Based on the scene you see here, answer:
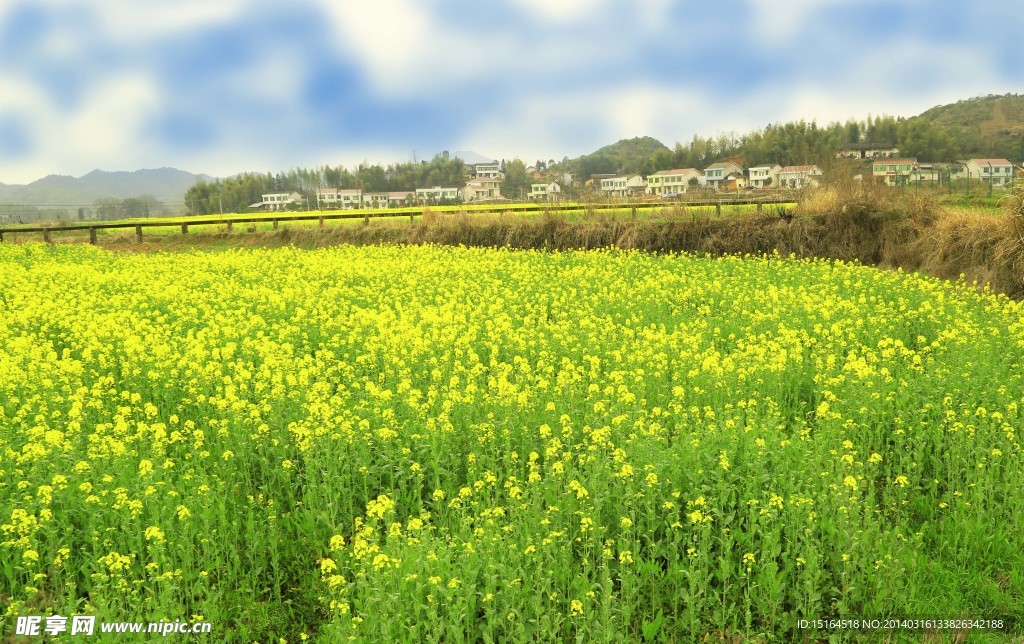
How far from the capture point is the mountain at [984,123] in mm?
99875

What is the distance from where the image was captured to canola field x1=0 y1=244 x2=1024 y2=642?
5.84 meters

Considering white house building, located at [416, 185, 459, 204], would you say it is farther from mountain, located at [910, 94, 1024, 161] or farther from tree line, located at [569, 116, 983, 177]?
mountain, located at [910, 94, 1024, 161]

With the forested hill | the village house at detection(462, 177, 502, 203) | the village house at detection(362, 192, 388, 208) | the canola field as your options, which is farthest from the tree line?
the canola field

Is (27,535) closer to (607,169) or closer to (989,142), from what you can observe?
(989,142)

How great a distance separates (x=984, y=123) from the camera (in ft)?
393

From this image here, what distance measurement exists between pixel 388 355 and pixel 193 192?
135 meters

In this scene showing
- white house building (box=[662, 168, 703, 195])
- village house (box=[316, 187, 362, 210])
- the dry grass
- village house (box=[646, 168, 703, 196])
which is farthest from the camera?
village house (box=[316, 187, 362, 210])

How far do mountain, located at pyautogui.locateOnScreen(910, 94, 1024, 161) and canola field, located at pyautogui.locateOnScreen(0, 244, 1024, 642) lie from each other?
335ft

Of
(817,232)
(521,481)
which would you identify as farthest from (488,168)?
(521,481)

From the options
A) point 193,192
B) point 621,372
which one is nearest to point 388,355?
point 621,372

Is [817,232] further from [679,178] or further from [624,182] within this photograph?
[624,182]

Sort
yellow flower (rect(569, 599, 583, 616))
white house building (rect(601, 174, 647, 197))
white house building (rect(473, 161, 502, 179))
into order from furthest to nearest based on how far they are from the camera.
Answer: white house building (rect(473, 161, 502, 179))
white house building (rect(601, 174, 647, 197))
yellow flower (rect(569, 599, 583, 616))

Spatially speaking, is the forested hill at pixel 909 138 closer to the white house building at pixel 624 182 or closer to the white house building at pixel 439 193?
the white house building at pixel 624 182

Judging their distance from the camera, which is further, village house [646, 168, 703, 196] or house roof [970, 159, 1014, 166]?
village house [646, 168, 703, 196]
